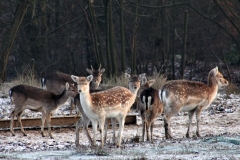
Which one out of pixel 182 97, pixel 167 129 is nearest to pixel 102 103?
pixel 167 129

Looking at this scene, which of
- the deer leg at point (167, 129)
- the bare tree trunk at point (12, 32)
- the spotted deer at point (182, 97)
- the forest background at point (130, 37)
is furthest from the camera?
the forest background at point (130, 37)

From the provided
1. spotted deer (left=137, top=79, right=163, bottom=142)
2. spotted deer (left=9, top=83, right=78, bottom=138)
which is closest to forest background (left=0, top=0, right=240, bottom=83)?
spotted deer (left=9, top=83, right=78, bottom=138)

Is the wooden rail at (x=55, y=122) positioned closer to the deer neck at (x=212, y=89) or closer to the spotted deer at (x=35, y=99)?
the spotted deer at (x=35, y=99)

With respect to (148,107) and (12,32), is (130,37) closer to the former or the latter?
(12,32)

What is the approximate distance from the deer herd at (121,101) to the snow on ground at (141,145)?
41 centimetres

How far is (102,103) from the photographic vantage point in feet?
35.8

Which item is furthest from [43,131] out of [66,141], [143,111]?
[143,111]

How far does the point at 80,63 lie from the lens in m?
26.6

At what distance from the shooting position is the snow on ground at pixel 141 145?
31.1 ft

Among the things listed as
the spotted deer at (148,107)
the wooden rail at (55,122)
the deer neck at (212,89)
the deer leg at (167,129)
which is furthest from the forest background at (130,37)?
the spotted deer at (148,107)

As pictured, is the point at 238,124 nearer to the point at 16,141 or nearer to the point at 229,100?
the point at 229,100

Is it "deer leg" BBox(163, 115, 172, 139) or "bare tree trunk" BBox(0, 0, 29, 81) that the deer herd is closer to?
"deer leg" BBox(163, 115, 172, 139)

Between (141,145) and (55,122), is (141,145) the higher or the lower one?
the lower one

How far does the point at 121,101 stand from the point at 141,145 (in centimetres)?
99
